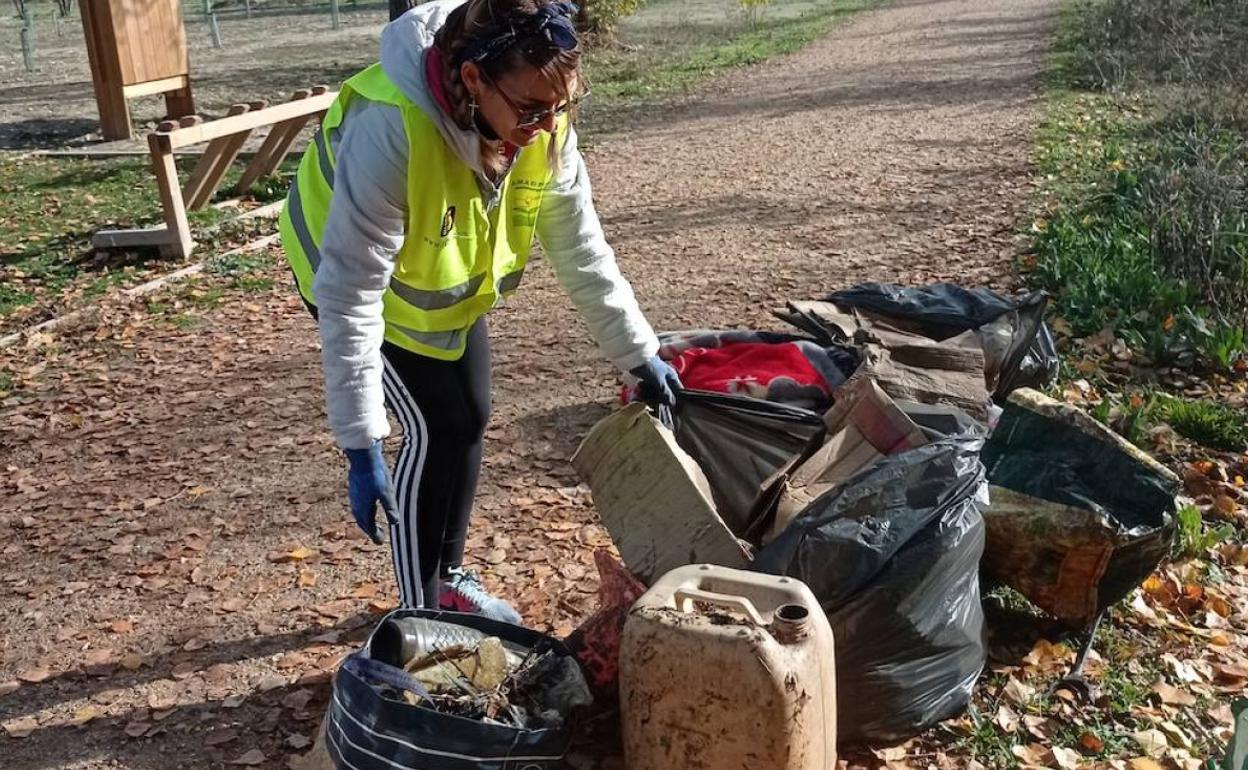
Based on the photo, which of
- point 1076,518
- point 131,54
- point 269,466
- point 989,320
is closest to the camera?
point 1076,518

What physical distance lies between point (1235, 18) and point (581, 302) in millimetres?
15088

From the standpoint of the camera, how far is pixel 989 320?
4.14 metres

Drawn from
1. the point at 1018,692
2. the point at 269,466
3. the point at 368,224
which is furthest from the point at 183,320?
the point at 1018,692

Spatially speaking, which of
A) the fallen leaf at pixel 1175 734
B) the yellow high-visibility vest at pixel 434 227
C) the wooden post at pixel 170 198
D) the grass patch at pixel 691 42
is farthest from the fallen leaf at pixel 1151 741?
the grass patch at pixel 691 42

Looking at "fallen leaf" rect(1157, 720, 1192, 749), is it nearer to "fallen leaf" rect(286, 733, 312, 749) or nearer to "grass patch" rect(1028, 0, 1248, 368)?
"fallen leaf" rect(286, 733, 312, 749)

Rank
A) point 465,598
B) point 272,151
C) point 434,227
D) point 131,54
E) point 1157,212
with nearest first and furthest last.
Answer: point 434,227, point 465,598, point 1157,212, point 272,151, point 131,54

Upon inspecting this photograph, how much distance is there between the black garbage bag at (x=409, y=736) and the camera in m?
2.23

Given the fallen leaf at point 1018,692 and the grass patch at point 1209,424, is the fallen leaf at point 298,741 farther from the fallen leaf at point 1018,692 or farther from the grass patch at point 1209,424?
the grass patch at point 1209,424

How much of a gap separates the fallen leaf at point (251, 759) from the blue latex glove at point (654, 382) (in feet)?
4.27

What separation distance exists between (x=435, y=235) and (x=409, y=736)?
1018mm

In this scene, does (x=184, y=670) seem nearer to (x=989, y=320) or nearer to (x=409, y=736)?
(x=409, y=736)

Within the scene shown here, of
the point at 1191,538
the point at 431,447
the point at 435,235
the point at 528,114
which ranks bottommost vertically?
the point at 1191,538

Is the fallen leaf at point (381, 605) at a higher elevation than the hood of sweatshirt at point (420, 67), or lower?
lower

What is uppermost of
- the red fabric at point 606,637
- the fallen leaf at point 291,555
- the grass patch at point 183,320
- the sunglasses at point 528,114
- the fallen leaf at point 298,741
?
the sunglasses at point 528,114
